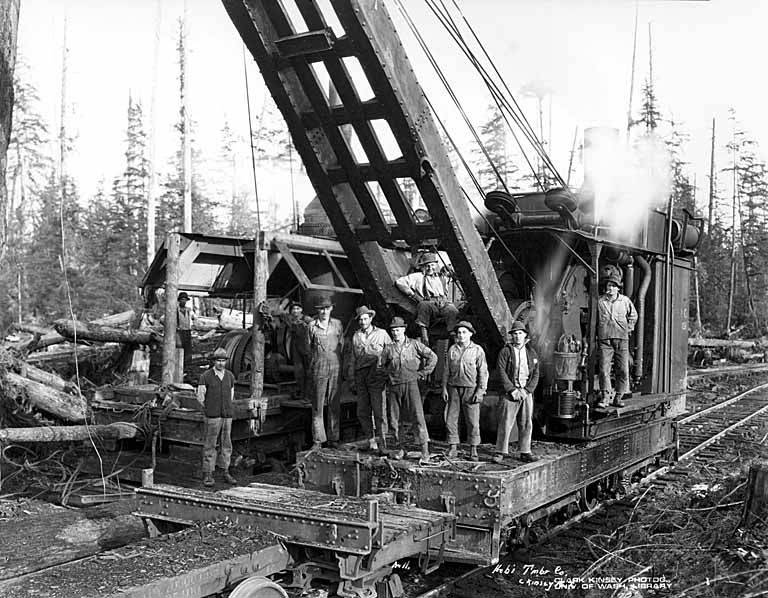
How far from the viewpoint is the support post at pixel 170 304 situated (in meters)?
11.1

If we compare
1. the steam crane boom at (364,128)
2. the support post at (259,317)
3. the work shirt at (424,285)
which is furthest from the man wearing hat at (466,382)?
the support post at (259,317)

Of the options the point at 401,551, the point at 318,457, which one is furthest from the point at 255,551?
the point at 318,457

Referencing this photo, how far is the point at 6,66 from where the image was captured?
5773mm

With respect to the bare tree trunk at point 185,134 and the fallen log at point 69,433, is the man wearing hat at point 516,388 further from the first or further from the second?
the bare tree trunk at point 185,134

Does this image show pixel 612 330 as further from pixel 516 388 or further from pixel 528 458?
pixel 528 458

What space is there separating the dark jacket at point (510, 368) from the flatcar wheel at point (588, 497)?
1.79m

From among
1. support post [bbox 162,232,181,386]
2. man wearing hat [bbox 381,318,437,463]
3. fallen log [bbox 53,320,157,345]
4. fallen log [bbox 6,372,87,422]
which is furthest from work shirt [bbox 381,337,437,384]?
fallen log [bbox 53,320,157,345]

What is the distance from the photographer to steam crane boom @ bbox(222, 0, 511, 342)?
21.5ft

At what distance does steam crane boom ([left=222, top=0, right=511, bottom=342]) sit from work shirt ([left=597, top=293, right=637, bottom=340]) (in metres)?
1.27

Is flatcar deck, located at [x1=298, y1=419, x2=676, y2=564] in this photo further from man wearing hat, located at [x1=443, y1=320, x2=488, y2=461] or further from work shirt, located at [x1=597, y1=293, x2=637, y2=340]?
work shirt, located at [x1=597, y1=293, x2=637, y2=340]

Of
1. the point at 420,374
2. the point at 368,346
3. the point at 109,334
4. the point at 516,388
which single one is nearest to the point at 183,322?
the point at 109,334

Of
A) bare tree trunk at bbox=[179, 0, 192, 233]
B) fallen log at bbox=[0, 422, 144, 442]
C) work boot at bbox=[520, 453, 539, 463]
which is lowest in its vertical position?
fallen log at bbox=[0, 422, 144, 442]

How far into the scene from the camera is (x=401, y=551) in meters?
5.77

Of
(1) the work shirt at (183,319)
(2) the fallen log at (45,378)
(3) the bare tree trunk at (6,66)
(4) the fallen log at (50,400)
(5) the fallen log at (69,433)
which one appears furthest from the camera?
(1) the work shirt at (183,319)
